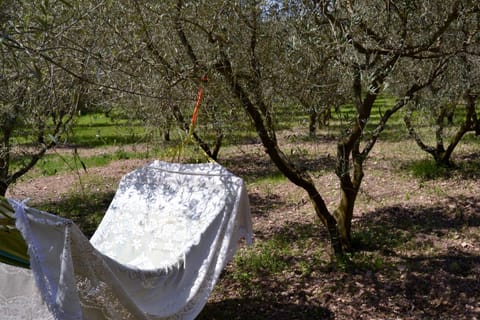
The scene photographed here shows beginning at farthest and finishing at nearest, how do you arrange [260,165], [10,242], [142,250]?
1. [260,165]
2. [142,250]
3. [10,242]

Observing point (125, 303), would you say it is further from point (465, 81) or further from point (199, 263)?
point (465, 81)

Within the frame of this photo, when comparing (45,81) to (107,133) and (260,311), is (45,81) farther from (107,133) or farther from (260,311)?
(107,133)

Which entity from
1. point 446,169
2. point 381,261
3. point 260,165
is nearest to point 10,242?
point 381,261

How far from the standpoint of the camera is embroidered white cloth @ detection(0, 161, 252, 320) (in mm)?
3047

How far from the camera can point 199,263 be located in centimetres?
443

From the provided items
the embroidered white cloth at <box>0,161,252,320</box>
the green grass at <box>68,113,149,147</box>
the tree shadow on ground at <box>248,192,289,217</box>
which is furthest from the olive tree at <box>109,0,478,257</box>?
the tree shadow on ground at <box>248,192,289,217</box>

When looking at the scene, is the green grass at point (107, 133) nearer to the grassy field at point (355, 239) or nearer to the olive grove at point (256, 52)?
the grassy field at point (355, 239)

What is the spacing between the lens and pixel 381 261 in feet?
19.2

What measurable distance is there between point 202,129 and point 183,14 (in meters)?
1.35

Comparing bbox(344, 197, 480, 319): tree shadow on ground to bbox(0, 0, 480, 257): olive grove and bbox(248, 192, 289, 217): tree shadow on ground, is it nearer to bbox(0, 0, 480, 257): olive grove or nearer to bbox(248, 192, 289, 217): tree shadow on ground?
bbox(0, 0, 480, 257): olive grove

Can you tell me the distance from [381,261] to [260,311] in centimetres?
151

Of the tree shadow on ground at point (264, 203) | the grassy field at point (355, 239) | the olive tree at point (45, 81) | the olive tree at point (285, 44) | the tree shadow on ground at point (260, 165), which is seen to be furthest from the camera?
the tree shadow on ground at point (260, 165)

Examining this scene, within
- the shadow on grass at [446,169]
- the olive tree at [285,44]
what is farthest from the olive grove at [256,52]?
the shadow on grass at [446,169]

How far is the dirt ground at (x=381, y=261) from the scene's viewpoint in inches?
199
